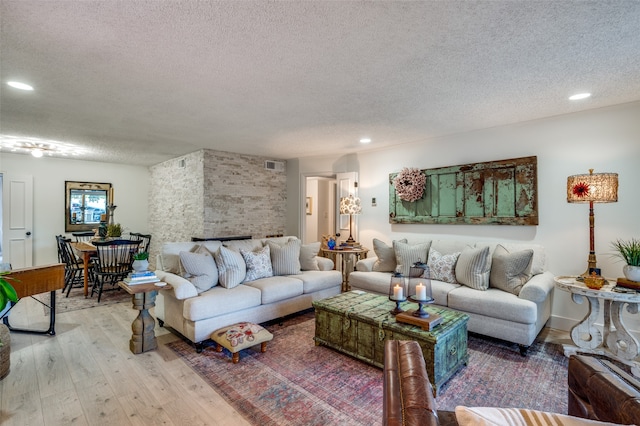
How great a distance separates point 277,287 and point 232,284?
506mm

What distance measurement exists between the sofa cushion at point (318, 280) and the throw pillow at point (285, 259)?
12 centimetres

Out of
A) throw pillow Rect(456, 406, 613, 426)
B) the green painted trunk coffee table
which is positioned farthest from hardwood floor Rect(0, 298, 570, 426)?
throw pillow Rect(456, 406, 613, 426)

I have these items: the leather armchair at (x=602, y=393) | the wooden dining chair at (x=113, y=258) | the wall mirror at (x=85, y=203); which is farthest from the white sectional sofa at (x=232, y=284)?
the wall mirror at (x=85, y=203)

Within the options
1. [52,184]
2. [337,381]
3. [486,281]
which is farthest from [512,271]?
[52,184]

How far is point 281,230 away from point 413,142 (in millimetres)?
3191

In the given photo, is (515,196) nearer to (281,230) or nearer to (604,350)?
(604,350)

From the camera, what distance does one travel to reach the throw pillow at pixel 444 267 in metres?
3.69

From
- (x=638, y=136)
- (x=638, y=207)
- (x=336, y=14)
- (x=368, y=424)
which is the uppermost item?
(x=336, y=14)

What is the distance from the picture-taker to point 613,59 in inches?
88.0

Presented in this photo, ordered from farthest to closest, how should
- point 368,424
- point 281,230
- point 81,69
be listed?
point 281,230, point 81,69, point 368,424

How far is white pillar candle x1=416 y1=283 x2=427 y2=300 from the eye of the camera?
241 centimetres

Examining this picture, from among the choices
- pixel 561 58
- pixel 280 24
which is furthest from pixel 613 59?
pixel 280 24

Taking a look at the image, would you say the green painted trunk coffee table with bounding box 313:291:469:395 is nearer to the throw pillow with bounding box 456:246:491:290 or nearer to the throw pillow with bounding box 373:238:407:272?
the throw pillow with bounding box 456:246:491:290

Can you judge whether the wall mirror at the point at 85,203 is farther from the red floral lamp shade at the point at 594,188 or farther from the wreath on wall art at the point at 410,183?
the red floral lamp shade at the point at 594,188
